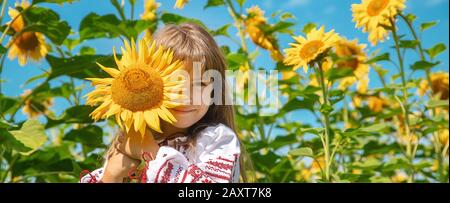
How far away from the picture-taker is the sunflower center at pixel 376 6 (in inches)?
67.7

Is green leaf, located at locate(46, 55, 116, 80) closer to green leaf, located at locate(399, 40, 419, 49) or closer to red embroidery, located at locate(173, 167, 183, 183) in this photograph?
red embroidery, located at locate(173, 167, 183, 183)

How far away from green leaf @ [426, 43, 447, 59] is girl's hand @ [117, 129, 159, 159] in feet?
4.98

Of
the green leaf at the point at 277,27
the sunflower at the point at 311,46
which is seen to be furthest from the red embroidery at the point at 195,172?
the green leaf at the point at 277,27

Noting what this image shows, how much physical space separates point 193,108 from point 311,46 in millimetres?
428

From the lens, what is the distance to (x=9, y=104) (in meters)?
1.84

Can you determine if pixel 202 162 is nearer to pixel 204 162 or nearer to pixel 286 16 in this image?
pixel 204 162

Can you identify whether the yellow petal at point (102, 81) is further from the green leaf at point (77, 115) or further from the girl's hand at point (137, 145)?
the green leaf at point (77, 115)

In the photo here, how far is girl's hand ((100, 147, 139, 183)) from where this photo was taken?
98 centimetres

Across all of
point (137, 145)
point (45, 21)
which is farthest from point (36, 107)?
point (137, 145)

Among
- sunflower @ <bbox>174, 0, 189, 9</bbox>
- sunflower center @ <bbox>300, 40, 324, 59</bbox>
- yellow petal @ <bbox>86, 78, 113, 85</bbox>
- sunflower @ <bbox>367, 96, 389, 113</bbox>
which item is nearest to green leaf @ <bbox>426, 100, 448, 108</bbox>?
sunflower @ <bbox>367, 96, 389, 113</bbox>

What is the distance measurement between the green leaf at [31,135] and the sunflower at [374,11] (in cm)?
97
